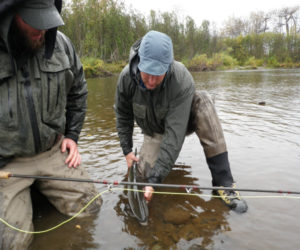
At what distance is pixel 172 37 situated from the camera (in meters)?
55.3

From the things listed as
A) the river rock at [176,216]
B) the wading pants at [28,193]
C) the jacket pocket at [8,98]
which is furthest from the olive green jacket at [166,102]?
the jacket pocket at [8,98]

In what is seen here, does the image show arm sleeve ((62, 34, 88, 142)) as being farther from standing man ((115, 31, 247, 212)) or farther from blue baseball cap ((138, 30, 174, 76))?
blue baseball cap ((138, 30, 174, 76))

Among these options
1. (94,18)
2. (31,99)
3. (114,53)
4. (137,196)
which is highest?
(94,18)

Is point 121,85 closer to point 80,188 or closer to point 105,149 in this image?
point 80,188

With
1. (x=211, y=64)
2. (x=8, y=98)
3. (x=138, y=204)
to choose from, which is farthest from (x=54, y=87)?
(x=211, y=64)

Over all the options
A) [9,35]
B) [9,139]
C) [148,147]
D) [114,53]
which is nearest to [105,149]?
[148,147]

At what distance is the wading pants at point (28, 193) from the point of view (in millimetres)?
2334

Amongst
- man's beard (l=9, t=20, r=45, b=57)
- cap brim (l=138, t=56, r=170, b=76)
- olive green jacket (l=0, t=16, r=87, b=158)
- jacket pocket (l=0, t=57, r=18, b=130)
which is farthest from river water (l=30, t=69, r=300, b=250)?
man's beard (l=9, t=20, r=45, b=57)

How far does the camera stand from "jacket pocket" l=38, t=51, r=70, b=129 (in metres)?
2.55

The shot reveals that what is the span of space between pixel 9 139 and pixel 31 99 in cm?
44

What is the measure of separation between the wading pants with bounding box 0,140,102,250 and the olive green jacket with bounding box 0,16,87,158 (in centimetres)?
16

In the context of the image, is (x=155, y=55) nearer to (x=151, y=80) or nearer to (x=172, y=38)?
(x=151, y=80)

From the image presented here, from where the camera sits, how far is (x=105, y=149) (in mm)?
5121

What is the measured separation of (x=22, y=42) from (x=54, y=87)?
0.51 m
